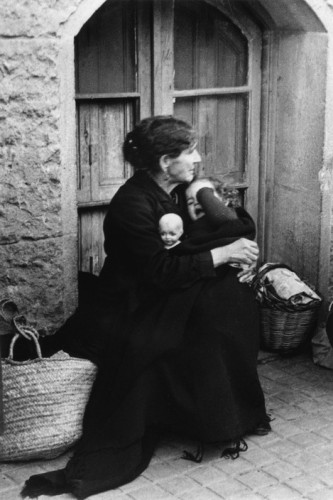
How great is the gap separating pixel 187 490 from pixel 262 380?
1.41 meters

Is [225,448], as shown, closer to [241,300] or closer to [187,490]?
[187,490]

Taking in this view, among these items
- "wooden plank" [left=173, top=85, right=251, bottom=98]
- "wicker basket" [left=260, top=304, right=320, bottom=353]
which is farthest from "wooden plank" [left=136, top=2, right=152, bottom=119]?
"wicker basket" [left=260, top=304, right=320, bottom=353]

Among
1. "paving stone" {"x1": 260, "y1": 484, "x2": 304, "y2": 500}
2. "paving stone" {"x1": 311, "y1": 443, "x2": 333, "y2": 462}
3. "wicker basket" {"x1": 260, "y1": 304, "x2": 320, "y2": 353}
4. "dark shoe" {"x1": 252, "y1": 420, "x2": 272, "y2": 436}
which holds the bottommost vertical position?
"paving stone" {"x1": 260, "y1": 484, "x2": 304, "y2": 500}

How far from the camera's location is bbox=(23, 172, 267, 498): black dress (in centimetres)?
446

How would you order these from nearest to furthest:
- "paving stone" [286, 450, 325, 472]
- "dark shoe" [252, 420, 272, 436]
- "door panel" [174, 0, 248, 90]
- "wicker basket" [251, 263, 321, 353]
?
"paving stone" [286, 450, 325, 472]
"dark shoe" [252, 420, 272, 436]
"door panel" [174, 0, 248, 90]
"wicker basket" [251, 263, 321, 353]

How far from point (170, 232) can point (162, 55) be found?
55.4 inches

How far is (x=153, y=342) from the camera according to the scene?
Result: 14.7 feet

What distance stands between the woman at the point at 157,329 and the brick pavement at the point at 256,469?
110 mm

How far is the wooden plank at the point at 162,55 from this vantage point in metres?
5.43

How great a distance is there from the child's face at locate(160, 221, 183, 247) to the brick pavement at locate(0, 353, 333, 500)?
1.03m

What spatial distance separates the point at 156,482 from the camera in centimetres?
434

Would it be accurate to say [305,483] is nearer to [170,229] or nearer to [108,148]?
[170,229]

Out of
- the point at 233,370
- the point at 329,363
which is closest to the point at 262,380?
the point at 329,363

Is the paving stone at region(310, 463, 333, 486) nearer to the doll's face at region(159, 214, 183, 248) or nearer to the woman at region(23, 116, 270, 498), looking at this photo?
the woman at region(23, 116, 270, 498)
